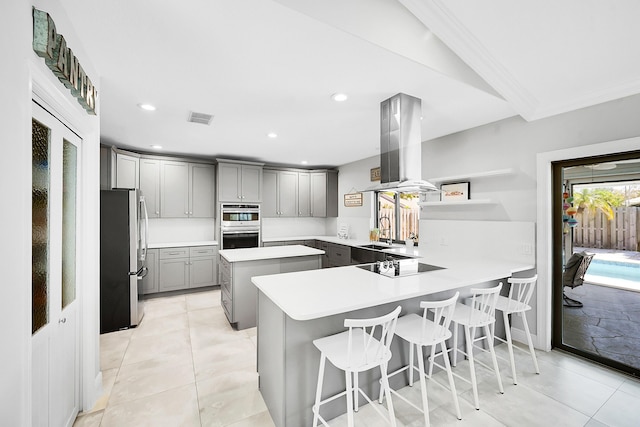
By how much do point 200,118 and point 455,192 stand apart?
3226 mm

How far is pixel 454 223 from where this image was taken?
350 cm

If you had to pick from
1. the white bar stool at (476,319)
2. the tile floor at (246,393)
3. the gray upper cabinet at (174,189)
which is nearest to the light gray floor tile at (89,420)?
the tile floor at (246,393)

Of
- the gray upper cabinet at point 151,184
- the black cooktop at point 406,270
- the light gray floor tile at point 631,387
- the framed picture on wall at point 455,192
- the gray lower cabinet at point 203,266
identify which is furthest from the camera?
the gray lower cabinet at point 203,266

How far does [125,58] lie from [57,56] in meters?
0.68

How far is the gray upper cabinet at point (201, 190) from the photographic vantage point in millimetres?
4984

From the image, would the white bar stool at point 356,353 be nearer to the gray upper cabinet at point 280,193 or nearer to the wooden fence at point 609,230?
the wooden fence at point 609,230

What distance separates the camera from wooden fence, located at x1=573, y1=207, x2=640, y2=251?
2.46 metres

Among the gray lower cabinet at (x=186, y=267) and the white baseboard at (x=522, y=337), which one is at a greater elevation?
the gray lower cabinet at (x=186, y=267)

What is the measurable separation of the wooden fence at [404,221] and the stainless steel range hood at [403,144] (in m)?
1.88

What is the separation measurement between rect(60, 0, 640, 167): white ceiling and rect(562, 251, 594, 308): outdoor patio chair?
1.49m

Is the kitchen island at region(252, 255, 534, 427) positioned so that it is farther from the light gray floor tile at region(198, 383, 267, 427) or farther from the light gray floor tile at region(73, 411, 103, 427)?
the light gray floor tile at region(73, 411, 103, 427)

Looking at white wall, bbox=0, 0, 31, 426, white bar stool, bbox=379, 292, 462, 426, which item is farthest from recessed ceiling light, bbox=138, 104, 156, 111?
white bar stool, bbox=379, 292, 462, 426

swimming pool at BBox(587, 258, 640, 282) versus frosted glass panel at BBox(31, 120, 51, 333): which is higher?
frosted glass panel at BBox(31, 120, 51, 333)

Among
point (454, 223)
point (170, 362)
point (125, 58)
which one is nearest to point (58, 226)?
point (125, 58)
